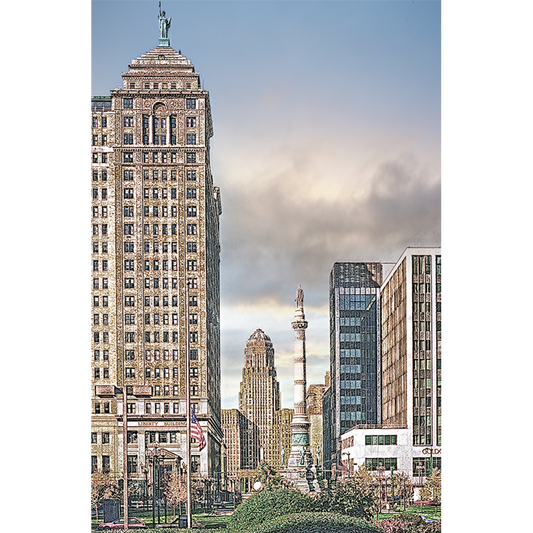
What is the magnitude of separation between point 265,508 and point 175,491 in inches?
657

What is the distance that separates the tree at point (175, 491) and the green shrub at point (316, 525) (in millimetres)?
19316

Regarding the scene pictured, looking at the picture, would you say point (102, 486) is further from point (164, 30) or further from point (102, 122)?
point (164, 30)

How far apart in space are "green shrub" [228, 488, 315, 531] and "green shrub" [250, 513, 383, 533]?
4.10 meters

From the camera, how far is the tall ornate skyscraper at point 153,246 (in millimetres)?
44031

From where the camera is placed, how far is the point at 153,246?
46.1m

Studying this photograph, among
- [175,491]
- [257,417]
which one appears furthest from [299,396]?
[257,417]

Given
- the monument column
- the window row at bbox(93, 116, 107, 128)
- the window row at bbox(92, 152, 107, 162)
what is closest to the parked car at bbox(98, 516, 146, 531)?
the monument column

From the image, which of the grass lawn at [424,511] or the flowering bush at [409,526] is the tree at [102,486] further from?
the flowering bush at [409,526]

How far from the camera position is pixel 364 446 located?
4172 cm

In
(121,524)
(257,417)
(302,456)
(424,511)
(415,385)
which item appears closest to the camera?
(121,524)

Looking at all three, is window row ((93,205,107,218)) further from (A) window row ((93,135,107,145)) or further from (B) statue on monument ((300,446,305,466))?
(B) statue on monument ((300,446,305,466))

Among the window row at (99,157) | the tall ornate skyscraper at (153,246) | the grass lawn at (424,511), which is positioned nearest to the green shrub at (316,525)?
the grass lawn at (424,511)
